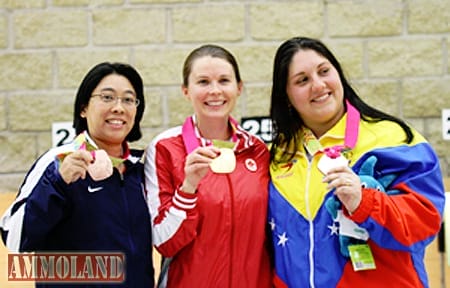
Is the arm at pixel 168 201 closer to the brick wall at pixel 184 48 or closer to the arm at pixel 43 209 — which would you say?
the arm at pixel 43 209

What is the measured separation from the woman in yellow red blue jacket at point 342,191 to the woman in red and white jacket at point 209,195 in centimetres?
8

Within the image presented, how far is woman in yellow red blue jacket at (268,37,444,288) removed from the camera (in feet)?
5.82

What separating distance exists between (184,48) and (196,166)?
193 centimetres

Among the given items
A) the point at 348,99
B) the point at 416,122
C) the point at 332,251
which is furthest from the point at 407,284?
the point at 416,122

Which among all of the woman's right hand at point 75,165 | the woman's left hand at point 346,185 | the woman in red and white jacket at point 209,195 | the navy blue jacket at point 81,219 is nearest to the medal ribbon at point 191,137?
the woman in red and white jacket at point 209,195

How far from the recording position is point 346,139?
1936mm

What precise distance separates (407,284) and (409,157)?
39 centimetres

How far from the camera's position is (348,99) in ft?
6.86

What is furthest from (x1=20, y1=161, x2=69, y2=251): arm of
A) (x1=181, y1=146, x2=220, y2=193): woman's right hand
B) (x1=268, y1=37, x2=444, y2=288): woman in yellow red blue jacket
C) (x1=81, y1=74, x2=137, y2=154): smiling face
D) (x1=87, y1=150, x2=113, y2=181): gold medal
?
(x1=268, y1=37, x2=444, y2=288): woman in yellow red blue jacket

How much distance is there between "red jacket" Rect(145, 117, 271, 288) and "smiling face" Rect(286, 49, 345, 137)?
0.29 metres

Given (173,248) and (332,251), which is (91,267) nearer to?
(173,248)

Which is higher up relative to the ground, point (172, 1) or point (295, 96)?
point (172, 1)

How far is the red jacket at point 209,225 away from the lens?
6.48ft

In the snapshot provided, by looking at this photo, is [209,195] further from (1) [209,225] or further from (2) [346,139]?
(2) [346,139]
